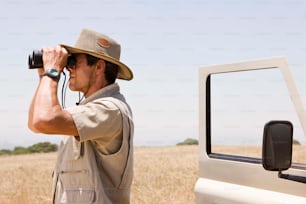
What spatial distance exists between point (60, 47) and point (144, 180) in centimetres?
959

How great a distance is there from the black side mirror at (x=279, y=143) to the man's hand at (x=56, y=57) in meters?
1.03

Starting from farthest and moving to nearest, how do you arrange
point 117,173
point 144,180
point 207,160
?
point 144,180 < point 207,160 < point 117,173

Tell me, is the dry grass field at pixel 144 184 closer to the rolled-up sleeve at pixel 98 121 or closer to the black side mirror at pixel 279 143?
the rolled-up sleeve at pixel 98 121

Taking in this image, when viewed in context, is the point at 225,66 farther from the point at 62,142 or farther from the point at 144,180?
the point at 144,180

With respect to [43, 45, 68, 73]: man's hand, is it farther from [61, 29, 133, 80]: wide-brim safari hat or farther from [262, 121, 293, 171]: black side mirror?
[262, 121, 293, 171]: black side mirror

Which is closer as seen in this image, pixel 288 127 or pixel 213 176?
pixel 288 127

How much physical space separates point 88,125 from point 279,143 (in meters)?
0.84

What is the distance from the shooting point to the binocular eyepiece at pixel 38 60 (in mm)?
3123

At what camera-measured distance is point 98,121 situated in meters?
2.91

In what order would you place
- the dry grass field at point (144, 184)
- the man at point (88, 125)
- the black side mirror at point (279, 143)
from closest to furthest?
the black side mirror at point (279, 143), the man at point (88, 125), the dry grass field at point (144, 184)

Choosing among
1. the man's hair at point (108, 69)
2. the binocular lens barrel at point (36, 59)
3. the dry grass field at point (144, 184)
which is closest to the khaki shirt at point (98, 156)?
the man's hair at point (108, 69)

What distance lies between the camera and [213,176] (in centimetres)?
322

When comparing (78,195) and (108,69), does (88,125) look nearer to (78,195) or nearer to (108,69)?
(78,195)

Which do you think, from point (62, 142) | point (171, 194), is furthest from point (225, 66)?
point (171, 194)
